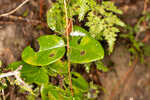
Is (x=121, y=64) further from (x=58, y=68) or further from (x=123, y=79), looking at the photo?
(x=58, y=68)

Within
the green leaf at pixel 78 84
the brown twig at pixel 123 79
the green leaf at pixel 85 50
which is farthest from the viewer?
the brown twig at pixel 123 79

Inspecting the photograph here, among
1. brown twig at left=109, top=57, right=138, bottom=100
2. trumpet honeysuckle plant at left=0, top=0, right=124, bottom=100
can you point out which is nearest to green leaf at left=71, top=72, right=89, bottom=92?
trumpet honeysuckle plant at left=0, top=0, right=124, bottom=100

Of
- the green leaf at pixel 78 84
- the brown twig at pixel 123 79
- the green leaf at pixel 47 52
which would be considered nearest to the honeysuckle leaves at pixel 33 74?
the green leaf at pixel 47 52

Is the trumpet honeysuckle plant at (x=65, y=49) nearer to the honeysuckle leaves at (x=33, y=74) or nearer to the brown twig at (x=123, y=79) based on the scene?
the honeysuckle leaves at (x=33, y=74)

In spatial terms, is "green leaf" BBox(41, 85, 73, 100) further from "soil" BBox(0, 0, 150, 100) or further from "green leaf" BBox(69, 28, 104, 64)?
"soil" BBox(0, 0, 150, 100)

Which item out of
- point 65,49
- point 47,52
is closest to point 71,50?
point 65,49

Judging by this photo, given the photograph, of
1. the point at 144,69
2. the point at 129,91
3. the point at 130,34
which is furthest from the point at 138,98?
the point at 130,34
